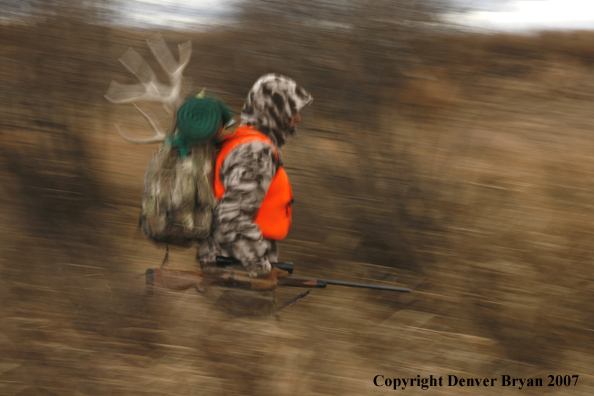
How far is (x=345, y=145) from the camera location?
4.48 meters

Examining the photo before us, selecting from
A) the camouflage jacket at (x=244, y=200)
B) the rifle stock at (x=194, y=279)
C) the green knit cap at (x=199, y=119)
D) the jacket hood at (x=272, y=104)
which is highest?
the jacket hood at (x=272, y=104)

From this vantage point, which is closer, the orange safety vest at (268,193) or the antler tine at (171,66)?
the orange safety vest at (268,193)

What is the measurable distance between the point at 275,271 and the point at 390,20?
2.74 metres

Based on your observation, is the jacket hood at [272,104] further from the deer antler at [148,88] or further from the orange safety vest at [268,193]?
the deer antler at [148,88]

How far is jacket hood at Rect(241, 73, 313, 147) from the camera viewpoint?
8.20 feet

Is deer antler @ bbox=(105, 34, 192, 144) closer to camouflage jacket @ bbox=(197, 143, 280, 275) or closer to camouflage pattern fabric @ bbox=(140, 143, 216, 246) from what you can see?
camouflage pattern fabric @ bbox=(140, 143, 216, 246)

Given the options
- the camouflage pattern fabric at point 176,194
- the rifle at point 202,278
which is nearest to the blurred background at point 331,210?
the rifle at point 202,278

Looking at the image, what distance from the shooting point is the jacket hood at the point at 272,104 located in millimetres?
2498

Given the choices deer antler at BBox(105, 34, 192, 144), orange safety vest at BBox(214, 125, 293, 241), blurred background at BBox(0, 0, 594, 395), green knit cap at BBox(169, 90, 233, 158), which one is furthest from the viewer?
blurred background at BBox(0, 0, 594, 395)

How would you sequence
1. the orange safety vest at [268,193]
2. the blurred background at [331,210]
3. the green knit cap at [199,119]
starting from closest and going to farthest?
the green knit cap at [199,119], the orange safety vest at [268,193], the blurred background at [331,210]

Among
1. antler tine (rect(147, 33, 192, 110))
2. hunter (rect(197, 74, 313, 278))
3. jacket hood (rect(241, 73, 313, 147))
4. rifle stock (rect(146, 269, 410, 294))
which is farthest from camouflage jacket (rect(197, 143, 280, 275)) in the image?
antler tine (rect(147, 33, 192, 110))

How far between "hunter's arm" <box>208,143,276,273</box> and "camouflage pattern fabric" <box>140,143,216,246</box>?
88 millimetres

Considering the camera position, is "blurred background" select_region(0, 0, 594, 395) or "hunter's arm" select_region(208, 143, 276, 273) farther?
"blurred background" select_region(0, 0, 594, 395)

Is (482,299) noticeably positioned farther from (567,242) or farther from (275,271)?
(275,271)
